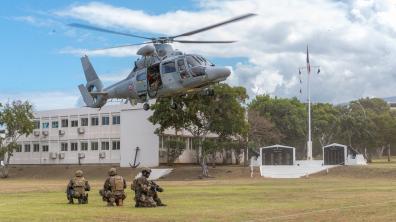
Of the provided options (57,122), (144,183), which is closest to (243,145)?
(57,122)

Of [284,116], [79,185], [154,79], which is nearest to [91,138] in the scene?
[284,116]

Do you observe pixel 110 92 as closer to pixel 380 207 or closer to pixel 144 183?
pixel 144 183

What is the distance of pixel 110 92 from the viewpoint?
4125 cm

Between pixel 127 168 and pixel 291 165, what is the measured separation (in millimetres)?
24575

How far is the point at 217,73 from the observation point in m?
34.8

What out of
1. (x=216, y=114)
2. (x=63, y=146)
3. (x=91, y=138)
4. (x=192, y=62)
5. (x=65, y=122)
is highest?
(x=192, y=62)

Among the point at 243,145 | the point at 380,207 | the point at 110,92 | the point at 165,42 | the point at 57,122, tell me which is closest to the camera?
the point at 380,207

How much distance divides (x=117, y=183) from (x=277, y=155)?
51.2 meters

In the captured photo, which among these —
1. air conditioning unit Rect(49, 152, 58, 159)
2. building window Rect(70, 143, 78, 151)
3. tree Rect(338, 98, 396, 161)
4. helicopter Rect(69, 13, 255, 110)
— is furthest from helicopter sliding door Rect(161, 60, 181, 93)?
tree Rect(338, 98, 396, 161)

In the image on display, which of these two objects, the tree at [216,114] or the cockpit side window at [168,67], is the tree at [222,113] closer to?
the tree at [216,114]

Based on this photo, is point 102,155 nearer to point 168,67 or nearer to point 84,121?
point 84,121

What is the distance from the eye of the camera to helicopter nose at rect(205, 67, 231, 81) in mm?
34750

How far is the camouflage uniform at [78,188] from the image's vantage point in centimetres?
2364

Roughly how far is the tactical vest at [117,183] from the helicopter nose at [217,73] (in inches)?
539
